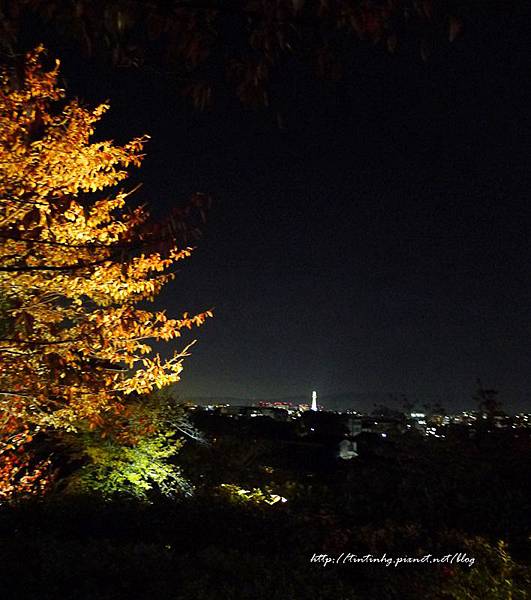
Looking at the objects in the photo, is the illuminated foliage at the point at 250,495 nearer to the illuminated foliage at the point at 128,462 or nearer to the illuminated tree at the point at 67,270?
the illuminated foliage at the point at 128,462

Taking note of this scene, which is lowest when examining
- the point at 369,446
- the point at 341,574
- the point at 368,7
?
the point at 369,446

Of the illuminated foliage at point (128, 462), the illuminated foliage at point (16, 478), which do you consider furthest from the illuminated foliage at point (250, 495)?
the illuminated foliage at point (16, 478)

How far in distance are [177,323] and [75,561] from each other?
2.98 metres

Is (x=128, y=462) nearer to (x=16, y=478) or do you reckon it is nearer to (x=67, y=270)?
(x=16, y=478)

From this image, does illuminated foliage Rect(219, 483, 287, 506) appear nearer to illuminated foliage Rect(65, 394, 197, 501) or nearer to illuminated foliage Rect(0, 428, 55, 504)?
illuminated foliage Rect(65, 394, 197, 501)

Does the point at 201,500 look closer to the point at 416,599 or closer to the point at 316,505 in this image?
the point at 316,505

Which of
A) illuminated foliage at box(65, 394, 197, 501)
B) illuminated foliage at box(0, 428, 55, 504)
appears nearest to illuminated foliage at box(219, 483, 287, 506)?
illuminated foliage at box(65, 394, 197, 501)

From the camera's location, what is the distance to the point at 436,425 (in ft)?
33.1

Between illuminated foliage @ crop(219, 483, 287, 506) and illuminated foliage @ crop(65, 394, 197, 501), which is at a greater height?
illuminated foliage @ crop(65, 394, 197, 501)

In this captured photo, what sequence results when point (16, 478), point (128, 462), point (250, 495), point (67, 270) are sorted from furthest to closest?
1. point (250, 495)
2. point (16, 478)
3. point (128, 462)
4. point (67, 270)

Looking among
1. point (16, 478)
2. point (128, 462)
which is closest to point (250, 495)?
point (128, 462)

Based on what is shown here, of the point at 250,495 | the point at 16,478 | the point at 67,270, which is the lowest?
the point at 250,495

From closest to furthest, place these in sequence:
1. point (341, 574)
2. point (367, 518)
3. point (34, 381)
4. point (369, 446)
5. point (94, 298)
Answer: point (341, 574), point (34, 381), point (94, 298), point (367, 518), point (369, 446)

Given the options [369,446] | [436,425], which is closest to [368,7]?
[436,425]
